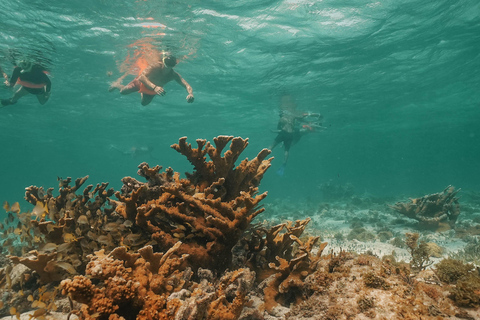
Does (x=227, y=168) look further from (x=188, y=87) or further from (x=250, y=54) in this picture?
(x=250, y=54)

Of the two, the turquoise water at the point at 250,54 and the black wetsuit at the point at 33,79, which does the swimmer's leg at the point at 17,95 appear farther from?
the turquoise water at the point at 250,54

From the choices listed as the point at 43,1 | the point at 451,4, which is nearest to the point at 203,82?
the point at 43,1

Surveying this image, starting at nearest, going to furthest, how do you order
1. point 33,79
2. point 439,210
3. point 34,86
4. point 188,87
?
1. point 188,87
2. point 439,210
3. point 34,86
4. point 33,79

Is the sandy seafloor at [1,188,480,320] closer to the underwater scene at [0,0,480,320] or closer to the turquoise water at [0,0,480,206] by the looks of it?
the underwater scene at [0,0,480,320]

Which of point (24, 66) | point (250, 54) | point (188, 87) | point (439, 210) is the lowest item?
point (439, 210)

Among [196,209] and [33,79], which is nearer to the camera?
[196,209]

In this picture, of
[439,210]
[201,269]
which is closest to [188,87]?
[201,269]

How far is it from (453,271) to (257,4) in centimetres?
1357

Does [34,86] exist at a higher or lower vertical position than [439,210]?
higher

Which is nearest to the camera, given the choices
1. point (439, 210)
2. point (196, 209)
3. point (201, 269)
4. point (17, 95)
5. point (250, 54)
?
point (201, 269)

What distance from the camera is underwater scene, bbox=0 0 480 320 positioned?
8.50ft

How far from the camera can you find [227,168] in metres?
3.80

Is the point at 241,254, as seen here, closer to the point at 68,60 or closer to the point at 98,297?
the point at 98,297

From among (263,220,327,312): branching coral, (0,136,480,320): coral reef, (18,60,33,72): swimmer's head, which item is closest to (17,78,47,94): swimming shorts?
(18,60,33,72): swimmer's head
